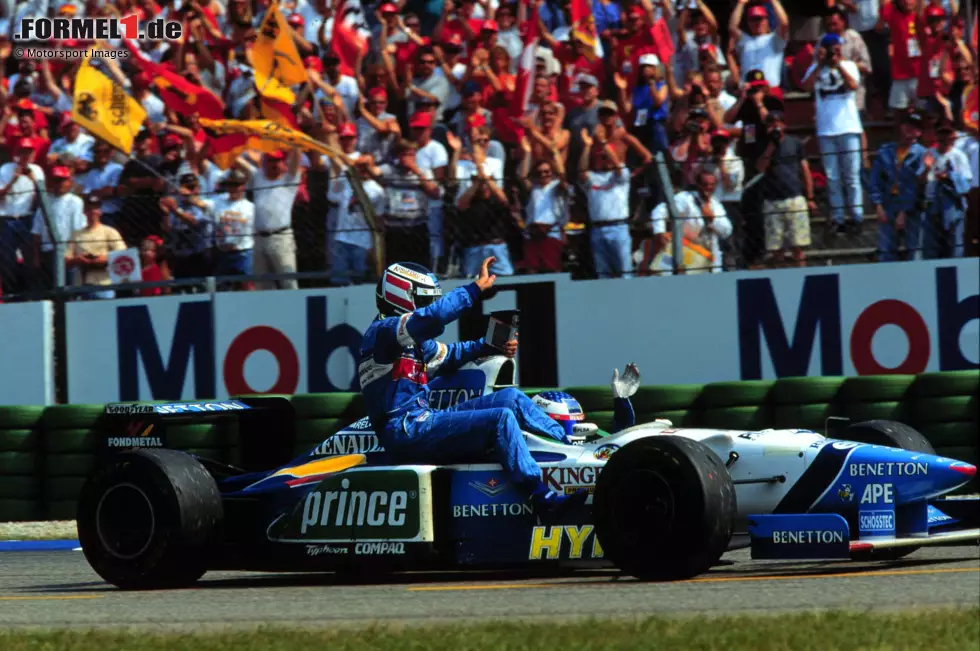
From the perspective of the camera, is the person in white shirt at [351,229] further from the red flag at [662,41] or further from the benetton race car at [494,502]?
the benetton race car at [494,502]

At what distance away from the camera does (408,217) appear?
14117 mm

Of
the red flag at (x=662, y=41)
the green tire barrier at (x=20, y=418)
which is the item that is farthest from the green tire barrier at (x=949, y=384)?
the green tire barrier at (x=20, y=418)

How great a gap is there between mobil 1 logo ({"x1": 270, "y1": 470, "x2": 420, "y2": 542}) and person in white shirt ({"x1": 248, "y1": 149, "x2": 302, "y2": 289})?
604cm

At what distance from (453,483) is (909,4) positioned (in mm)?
8907

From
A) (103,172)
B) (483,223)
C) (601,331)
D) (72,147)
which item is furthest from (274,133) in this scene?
(601,331)

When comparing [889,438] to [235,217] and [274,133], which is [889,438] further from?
[274,133]

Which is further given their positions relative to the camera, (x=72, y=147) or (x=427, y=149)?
(x=72, y=147)

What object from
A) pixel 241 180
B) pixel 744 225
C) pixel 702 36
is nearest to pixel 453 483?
pixel 744 225

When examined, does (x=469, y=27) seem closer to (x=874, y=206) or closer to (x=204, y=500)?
(x=874, y=206)

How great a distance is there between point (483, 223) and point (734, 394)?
2.78 m

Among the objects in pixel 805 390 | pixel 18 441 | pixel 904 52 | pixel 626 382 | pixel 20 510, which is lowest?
pixel 20 510

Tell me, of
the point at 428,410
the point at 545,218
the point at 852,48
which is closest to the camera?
the point at 428,410

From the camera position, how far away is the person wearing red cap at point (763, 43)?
15.6 meters

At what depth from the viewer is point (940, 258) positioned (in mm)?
13047
